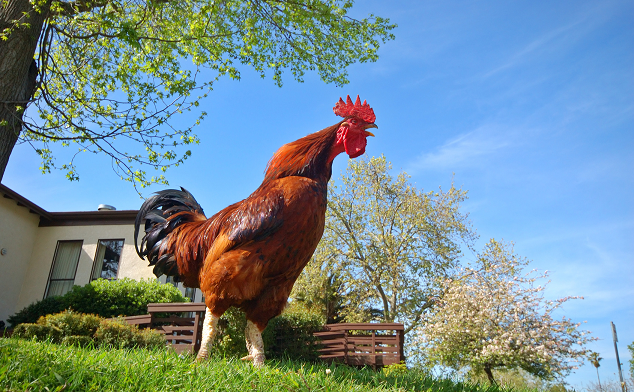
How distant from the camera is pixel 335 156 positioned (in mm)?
4859

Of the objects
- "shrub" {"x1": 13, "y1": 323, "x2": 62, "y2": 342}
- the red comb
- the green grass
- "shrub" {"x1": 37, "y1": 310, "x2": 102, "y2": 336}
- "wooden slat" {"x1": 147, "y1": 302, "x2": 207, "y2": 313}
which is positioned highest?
the red comb

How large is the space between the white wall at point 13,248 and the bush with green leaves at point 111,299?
2.60 meters

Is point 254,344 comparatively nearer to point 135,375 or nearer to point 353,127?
point 135,375

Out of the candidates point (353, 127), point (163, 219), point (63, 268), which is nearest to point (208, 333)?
point (163, 219)

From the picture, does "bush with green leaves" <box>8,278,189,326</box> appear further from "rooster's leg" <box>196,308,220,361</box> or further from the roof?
"rooster's leg" <box>196,308,220,361</box>

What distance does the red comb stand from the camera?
16.0 ft

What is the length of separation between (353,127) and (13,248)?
54.3 feet

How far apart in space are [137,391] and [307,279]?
58.1ft

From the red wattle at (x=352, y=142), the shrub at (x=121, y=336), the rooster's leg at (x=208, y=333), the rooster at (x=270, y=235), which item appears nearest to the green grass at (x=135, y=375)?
the rooster's leg at (x=208, y=333)

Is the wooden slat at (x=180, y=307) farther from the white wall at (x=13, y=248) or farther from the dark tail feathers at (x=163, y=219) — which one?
the white wall at (x=13, y=248)

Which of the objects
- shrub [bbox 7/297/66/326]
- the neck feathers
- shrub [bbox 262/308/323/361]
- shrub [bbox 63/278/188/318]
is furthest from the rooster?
shrub [bbox 7/297/66/326]

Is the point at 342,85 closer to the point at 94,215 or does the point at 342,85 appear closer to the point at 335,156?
the point at 335,156

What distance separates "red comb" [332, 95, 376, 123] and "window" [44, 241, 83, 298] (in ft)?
50.7

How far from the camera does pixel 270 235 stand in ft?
14.2
